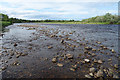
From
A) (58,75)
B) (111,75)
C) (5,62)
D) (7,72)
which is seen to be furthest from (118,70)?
(5,62)

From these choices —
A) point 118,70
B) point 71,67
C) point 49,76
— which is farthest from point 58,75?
point 118,70

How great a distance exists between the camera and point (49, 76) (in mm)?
7016

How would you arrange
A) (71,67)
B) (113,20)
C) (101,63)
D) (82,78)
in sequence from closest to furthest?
(82,78)
(71,67)
(101,63)
(113,20)

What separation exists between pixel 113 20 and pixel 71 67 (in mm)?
123381

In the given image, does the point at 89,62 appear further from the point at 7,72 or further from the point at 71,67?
the point at 7,72

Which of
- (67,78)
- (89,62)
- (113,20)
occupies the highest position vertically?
(113,20)

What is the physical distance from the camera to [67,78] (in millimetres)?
6812

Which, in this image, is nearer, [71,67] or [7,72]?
[7,72]

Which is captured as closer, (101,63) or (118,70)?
(118,70)

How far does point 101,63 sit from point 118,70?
1668mm

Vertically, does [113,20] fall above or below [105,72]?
above

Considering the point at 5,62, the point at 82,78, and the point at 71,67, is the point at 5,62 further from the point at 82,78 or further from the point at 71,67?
the point at 82,78

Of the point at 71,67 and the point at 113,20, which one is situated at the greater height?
the point at 113,20

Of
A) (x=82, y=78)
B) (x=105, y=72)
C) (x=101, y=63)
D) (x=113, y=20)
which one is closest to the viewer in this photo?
(x=82, y=78)
